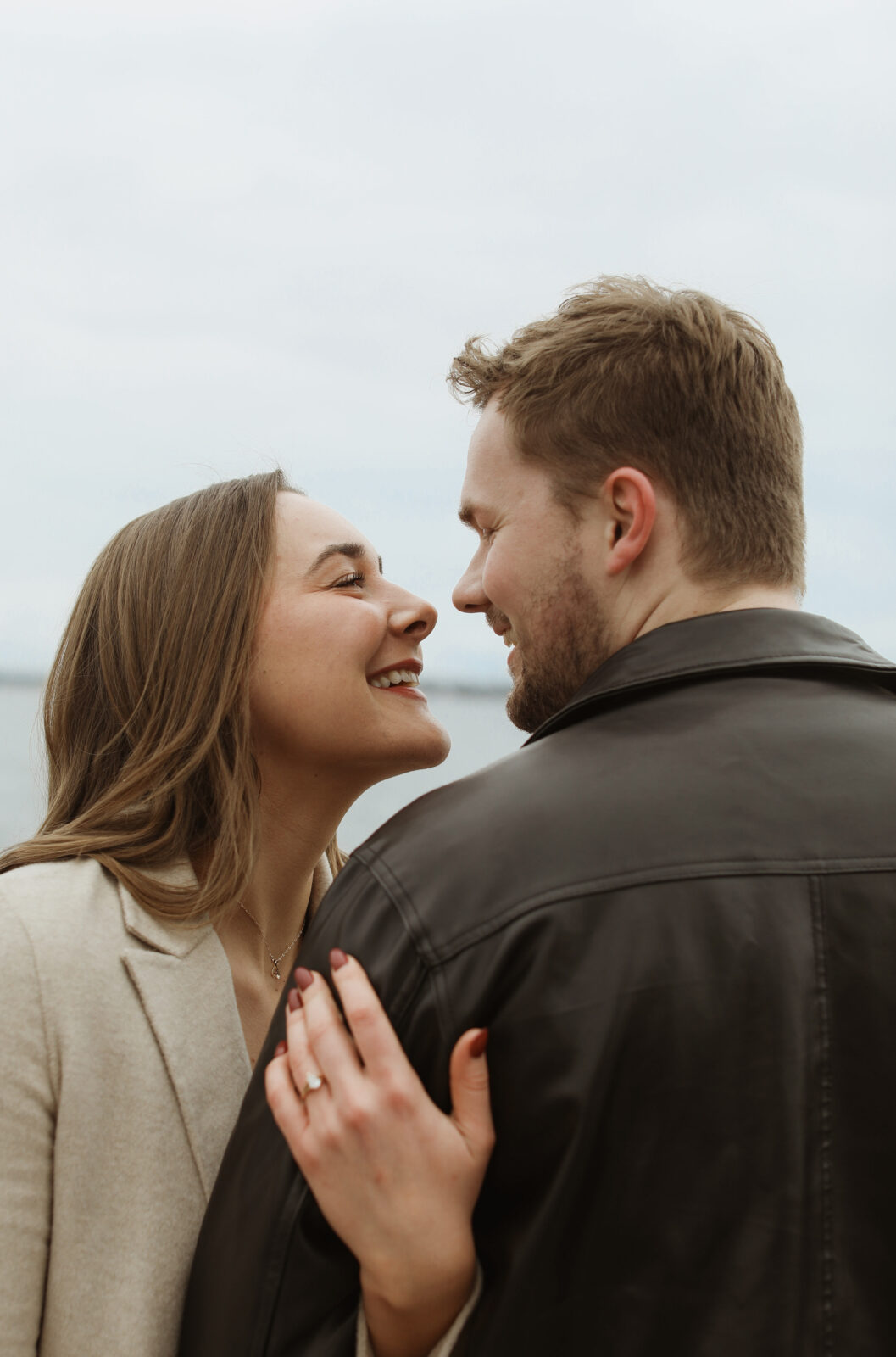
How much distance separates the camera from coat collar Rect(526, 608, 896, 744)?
132 cm

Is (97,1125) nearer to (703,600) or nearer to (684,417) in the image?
(703,600)

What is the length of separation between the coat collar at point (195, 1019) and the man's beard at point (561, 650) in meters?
0.65

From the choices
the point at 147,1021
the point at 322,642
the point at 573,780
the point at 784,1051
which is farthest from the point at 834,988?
the point at 322,642

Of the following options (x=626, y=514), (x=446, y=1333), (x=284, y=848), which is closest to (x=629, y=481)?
(x=626, y=514)

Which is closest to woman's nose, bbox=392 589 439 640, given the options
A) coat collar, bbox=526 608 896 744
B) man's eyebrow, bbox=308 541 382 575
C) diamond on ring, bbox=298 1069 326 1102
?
man's eyebrow, bbox=308 541 382 575

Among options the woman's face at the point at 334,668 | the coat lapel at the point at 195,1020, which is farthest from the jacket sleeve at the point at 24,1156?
the woman's face at the point at 334,668

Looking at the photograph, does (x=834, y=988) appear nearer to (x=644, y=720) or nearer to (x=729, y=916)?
(x=729, y=916)

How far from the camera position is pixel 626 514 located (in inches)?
67.9

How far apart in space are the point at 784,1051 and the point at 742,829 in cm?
21

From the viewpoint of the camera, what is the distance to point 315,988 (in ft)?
4.01

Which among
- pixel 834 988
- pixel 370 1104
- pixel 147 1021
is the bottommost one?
pixel 147 1021

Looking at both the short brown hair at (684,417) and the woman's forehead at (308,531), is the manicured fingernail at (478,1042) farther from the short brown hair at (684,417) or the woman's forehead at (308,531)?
the woman's forehead at (308,531)

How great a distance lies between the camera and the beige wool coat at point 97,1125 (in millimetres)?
1524

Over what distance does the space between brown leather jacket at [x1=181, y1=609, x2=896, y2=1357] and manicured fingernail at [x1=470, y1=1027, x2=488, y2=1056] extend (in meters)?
0.02
